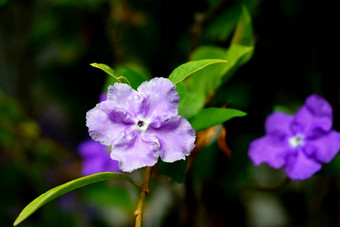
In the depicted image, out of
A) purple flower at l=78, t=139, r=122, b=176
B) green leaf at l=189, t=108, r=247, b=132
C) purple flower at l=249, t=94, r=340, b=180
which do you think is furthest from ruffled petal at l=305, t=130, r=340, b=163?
purple flower at l=78, t=139, r=122, b=176

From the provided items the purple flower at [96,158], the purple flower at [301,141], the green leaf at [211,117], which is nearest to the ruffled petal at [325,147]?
the purple flower at [301,141]

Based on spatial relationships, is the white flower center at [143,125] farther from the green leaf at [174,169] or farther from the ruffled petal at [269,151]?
the ruffled petal at [269,151]

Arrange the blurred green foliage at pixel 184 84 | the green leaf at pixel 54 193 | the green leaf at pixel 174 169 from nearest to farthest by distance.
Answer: the green leaf at pixel 54 193, the green leaf at pixel 174 169, the blurred green foliage at pixel 184 84

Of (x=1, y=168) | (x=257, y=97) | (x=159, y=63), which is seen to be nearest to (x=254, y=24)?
(x=257, y=97)

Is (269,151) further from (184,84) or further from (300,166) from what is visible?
(184,84)

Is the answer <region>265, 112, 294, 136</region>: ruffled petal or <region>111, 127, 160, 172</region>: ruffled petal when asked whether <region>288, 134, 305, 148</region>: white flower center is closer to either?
<region>265, 112, 294, 136</region>: ruffled petal

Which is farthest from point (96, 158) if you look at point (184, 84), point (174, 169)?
point (174, 169)

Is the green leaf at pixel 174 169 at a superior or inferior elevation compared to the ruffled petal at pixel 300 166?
superior
